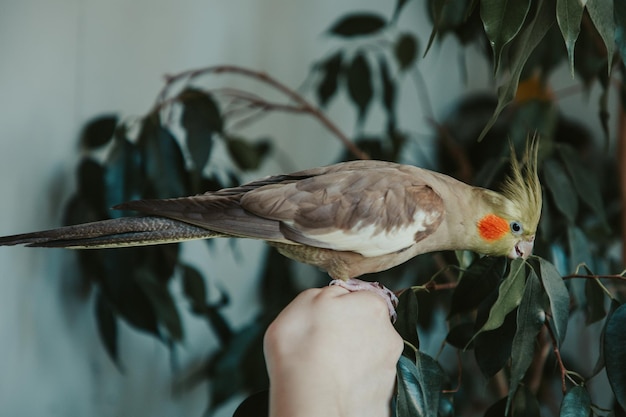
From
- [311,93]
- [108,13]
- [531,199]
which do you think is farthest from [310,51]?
[531,199]

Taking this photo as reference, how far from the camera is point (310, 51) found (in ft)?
6.16

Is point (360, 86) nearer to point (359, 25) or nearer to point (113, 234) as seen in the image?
point (359, 25)

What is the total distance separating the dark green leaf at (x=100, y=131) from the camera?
1.32 metres

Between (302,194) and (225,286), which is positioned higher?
(302,194)

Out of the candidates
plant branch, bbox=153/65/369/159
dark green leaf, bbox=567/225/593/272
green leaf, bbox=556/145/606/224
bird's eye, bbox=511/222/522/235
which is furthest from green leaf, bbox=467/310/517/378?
plant branch, bbox=153/65/369/159

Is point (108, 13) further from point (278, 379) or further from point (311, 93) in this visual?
point (278, 379)

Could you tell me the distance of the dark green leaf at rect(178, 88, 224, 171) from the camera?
1152 mm

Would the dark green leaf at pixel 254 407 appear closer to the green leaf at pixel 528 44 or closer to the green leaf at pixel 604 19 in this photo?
the green leaf at pixel 528 44

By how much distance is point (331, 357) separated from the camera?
713 millimetres

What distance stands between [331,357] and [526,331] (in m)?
0.22

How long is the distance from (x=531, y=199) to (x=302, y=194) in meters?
0.29

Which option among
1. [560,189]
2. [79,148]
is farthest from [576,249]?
[79,148]

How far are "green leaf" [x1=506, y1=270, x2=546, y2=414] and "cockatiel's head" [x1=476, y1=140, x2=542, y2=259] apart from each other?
3.9 inches

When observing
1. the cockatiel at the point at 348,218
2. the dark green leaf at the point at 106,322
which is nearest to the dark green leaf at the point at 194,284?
the dark green leaf at the point at 106,322
